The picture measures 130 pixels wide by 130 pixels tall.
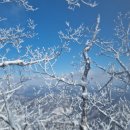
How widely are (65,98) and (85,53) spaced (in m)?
13.6

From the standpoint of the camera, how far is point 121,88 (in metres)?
15.3

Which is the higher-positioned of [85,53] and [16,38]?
[16,38]

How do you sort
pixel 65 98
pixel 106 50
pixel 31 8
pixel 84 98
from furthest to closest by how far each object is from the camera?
pixel 65 98
pixel 106 50
pixel 84 98
pixel 31 8

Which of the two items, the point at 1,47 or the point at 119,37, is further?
the point at 119,37

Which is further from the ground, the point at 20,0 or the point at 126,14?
the point at 126,14

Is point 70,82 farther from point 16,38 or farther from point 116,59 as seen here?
point 116,59

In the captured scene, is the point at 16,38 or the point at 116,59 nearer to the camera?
the point at 16,38

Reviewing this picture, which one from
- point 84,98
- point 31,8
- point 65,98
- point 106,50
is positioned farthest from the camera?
point 65,98

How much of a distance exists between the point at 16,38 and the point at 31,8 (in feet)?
7.31

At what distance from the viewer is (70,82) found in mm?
10055

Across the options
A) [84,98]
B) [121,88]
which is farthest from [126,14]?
[84,98]

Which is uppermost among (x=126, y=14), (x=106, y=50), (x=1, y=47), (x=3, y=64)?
(x=126, y=14)

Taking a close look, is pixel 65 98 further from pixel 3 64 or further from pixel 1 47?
pixel 3 64

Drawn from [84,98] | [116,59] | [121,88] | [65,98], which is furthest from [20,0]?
[65,98]
